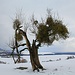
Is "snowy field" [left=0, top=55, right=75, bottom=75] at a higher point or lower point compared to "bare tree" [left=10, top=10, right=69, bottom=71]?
lower

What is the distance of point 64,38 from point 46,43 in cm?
187

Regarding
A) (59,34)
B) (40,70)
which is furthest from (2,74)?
(59,34)

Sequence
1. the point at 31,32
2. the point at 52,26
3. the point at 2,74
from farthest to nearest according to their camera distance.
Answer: the point at 31,32
the point at 52,26
the point at 2,74

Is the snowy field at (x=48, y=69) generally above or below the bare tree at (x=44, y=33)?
below

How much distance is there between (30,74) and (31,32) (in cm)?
463

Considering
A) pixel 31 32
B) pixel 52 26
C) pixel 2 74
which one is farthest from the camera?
pixel 31 32

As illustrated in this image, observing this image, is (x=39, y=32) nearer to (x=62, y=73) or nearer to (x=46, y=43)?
(x=46, y=43)

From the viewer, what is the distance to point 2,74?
18.5m

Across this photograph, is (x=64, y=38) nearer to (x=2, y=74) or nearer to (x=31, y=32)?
(x=31, y=32)

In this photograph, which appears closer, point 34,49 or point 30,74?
point 30,74

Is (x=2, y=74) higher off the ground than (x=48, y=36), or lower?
lower

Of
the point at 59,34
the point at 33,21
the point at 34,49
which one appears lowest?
the point at 34,49

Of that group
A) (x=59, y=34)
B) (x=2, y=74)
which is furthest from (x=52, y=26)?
(x=2, y=74)

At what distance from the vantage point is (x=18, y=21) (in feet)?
70.7
